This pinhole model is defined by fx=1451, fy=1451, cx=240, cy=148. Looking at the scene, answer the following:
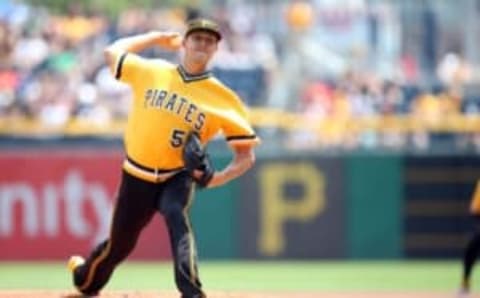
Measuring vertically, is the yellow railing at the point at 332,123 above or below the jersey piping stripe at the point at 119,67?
below

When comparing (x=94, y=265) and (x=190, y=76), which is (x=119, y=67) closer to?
(x=190, y=76)

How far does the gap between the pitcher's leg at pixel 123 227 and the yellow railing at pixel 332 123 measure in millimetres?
9403

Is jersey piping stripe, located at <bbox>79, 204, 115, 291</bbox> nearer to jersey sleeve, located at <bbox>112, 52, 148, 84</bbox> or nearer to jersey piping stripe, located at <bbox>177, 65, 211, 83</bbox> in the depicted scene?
jersey sleeve, located at <bbox>112, 52, 148, 84</bbox>

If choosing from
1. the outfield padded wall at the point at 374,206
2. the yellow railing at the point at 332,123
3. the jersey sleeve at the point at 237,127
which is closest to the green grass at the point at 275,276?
the outfield padded wall at the point at 374,206

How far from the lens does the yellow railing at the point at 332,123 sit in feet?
61.8

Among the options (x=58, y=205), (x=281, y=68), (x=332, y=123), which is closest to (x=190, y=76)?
(x=58, y=205)

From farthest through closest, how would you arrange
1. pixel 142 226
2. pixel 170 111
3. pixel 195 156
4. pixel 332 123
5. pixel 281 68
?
pixel 281 68 → pixel 332 123 → pixel 142 226 → pixel 170 111 → pixel 195 156

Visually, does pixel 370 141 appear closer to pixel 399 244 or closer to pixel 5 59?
pixel 399 244

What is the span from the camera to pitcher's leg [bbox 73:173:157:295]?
29.9 ft

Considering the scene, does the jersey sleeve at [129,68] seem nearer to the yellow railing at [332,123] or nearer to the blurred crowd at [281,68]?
the yellow railing at [332,123]

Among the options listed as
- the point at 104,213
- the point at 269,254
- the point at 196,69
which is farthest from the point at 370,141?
the point at 196,69

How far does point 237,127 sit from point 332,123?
33.8 ft

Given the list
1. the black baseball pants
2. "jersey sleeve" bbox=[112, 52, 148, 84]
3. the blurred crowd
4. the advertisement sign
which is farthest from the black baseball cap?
the blurred crowd

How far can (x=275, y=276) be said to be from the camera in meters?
16.4
